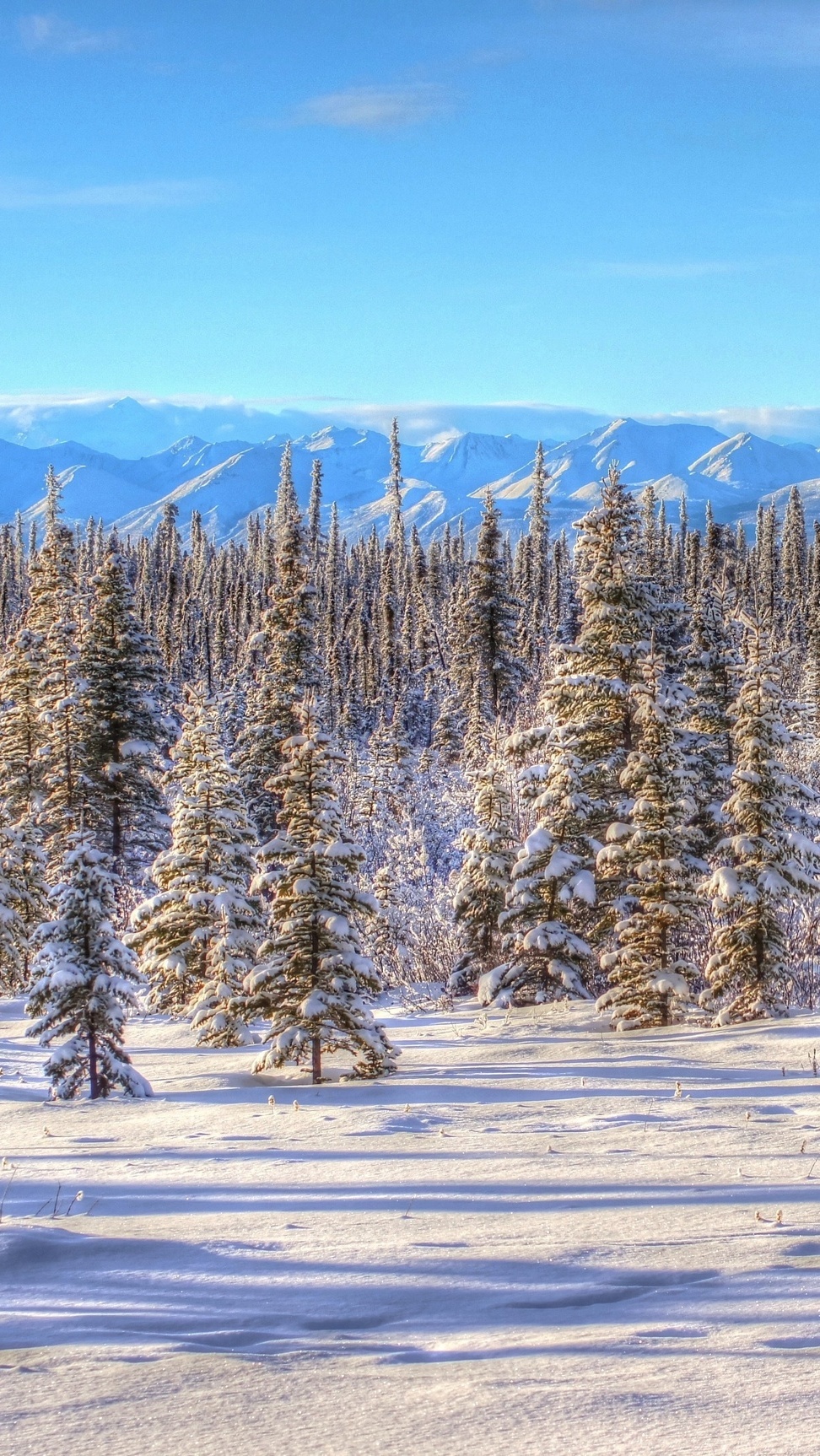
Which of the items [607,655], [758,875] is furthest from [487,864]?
[758,875]

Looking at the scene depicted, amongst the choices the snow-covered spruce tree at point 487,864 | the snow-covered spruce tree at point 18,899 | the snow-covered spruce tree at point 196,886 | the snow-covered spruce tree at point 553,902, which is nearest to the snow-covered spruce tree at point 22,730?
the snow-covered spruce tree at point 18,899

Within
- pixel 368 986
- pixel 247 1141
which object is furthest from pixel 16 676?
pixel 247 1141

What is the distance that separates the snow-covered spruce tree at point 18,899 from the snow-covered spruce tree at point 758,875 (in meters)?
11.9

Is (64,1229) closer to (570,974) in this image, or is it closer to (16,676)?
(570,974)

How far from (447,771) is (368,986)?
35.7 m

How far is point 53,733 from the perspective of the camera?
30.0m

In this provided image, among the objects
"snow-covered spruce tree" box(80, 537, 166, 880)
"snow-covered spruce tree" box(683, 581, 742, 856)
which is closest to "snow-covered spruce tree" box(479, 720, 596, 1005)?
"snow-covered spruce tree" box(683, 581, 742, 856)

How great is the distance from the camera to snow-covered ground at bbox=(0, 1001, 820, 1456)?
3.49 meters

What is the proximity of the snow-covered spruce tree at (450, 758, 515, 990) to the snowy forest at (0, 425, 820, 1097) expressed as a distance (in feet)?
0.19

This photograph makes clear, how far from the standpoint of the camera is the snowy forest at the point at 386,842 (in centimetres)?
1250

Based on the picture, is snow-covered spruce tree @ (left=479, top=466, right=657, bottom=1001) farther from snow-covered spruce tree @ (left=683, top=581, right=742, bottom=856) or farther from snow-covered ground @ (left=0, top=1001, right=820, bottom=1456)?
snow-covered ground @ (left=0, top=1001, right=820, bottom=1456)

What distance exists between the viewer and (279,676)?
38.7 m

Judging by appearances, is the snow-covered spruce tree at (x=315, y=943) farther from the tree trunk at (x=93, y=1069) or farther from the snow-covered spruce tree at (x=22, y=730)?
the snow-covered spruce tree at (x=22, y=730)

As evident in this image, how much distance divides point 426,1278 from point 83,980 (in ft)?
25.5
